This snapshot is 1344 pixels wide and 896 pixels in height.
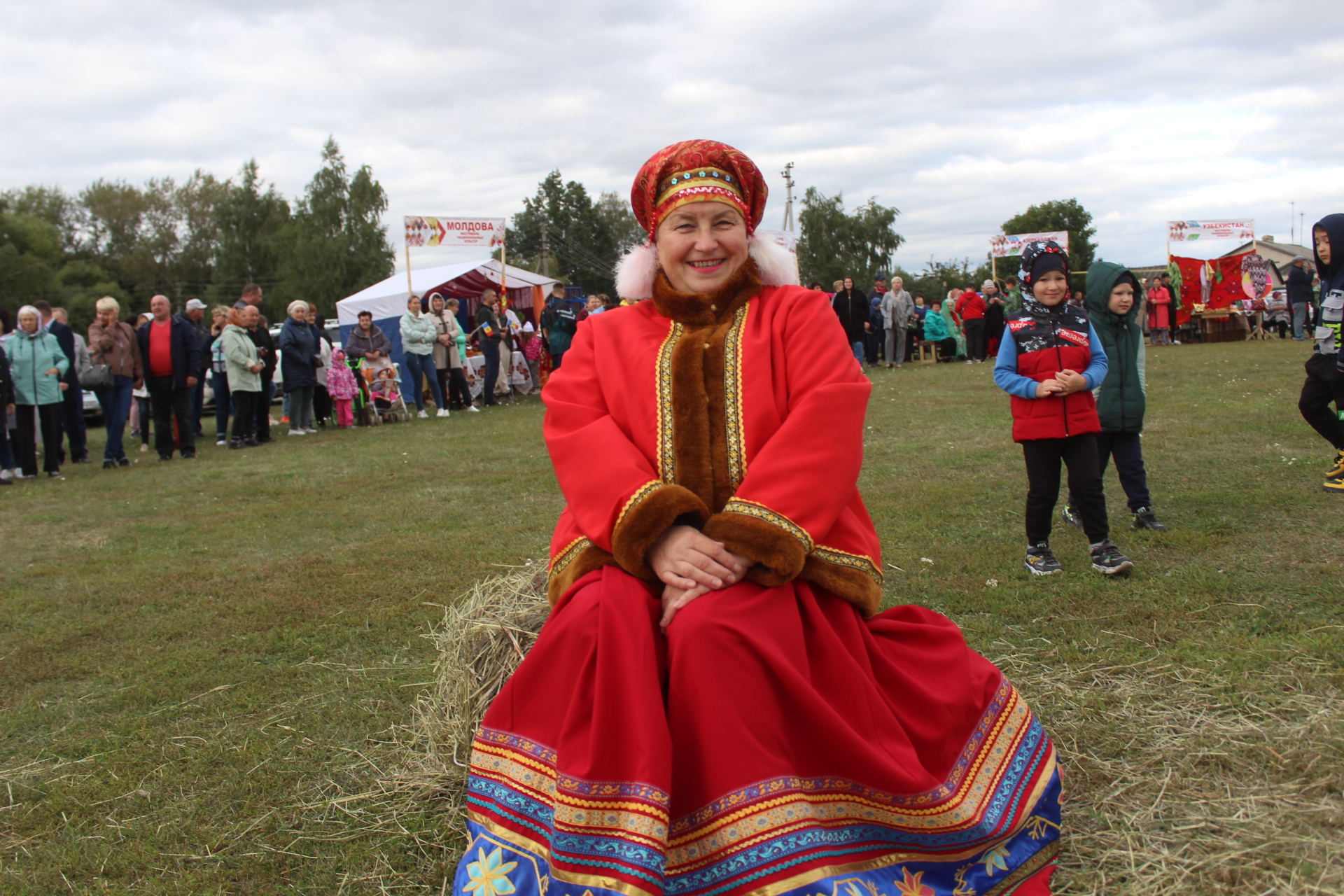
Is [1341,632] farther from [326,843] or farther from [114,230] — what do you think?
[114,230]

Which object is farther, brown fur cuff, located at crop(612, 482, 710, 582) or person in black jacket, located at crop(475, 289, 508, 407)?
person in black jacket, located at crop(475, 289, 508, 407)

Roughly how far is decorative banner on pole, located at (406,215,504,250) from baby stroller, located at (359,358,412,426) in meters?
3.58

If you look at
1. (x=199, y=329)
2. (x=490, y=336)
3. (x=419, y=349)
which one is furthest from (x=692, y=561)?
(x=490, y=336)

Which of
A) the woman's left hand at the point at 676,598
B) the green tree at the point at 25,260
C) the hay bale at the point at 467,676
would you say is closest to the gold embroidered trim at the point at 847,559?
the woman's left hand at the point at 676,598

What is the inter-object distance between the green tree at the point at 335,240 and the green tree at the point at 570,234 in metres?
19.4

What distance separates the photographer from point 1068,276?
16.5 ft

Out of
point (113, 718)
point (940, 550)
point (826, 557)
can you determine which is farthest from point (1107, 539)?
point (113, 718)

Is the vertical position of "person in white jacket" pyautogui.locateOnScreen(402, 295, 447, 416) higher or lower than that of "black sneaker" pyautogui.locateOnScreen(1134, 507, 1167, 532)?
higher

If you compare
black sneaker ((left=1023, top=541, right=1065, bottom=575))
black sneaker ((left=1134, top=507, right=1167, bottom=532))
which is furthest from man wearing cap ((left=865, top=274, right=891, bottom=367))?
black sneaker ((left=1023, top=541, right=1065, bottom=575))

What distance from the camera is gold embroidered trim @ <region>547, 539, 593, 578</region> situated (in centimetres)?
245

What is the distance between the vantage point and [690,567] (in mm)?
2221

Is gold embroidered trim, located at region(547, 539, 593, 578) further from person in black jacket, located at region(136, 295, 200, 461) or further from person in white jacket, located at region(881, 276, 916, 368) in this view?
person in white jacket, located at region(881, 276, 916, 368)

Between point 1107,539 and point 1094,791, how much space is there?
7.84 feet

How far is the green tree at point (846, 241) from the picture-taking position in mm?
58250
